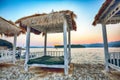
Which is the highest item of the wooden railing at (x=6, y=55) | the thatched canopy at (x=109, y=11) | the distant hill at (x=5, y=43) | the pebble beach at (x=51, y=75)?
the thatched canopy at (x=109, y=11)

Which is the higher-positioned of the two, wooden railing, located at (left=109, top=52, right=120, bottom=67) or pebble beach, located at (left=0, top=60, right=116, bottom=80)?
wooden railing, located at (left=109, top=52, right=120, bottom=67)

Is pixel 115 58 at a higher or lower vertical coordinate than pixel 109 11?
lower

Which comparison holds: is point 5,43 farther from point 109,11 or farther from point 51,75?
point 109,11

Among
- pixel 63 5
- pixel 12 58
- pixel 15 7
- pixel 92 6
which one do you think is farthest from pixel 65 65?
pixel 15 7

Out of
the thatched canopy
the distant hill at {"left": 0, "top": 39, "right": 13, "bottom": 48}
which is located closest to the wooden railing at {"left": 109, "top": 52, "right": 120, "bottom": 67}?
the thatched canopy

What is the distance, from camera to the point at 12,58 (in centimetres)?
465

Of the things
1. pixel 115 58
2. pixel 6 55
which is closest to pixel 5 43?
pixel 6 55

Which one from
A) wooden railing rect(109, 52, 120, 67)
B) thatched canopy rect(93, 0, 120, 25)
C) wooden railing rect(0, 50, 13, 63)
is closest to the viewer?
thatched canopy rect(93, 0, 120, 25)

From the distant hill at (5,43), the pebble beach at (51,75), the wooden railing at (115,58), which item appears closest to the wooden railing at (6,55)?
the pebble beach at (51,75)

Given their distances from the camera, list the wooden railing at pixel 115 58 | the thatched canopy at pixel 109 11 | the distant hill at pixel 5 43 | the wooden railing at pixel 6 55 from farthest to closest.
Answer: the distant hill at pixel 5 43, the wooden railing at pixel 6 55, the wooden railing at pixel 115 58, the thatched canopy at pixel 109 11

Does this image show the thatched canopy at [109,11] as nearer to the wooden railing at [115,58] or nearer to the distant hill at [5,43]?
the wooden railing at [115,58]

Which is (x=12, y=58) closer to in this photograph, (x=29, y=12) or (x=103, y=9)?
(x=29, y=12)

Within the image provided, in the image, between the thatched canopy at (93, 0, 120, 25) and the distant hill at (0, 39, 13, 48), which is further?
the distant hill at (0, 39, 13, 48)

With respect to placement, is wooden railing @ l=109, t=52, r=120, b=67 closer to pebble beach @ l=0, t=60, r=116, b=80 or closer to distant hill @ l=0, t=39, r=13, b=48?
pebble beach @ l=0, t=60, r=116, b=80
